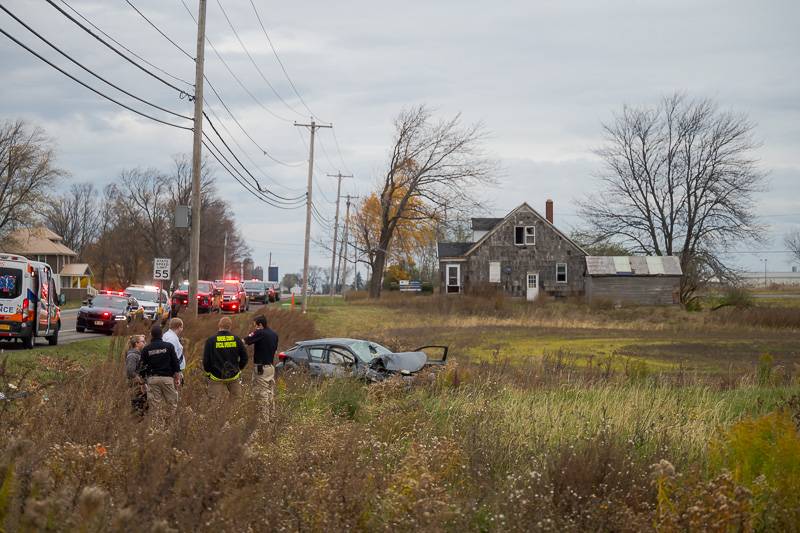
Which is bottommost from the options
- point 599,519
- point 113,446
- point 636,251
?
point 599,519

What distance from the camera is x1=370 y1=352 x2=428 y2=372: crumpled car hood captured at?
65.9ft

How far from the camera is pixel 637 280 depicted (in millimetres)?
65688

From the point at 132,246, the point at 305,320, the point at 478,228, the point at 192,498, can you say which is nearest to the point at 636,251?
the point at 478,228

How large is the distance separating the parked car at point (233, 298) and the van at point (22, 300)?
1042 inches

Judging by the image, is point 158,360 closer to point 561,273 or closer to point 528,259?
point 528,259

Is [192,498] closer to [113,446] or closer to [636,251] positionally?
[113,446]

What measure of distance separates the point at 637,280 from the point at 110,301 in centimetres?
4147

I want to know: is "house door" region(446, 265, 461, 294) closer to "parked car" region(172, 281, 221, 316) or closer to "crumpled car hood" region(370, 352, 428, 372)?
"parked car" region(172, 281, 221, 316)

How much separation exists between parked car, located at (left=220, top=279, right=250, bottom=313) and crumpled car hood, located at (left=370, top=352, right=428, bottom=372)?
32.1 meters

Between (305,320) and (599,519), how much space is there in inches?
1091

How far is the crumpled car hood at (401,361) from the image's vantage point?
20078 mm

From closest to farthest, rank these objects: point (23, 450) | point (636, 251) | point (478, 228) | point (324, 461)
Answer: point (23, 450)
point (324, 461)
point (636, 251)
point (478, 228)

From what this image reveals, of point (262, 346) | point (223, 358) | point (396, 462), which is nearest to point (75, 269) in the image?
point (262, 346)

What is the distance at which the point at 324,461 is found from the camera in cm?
815
